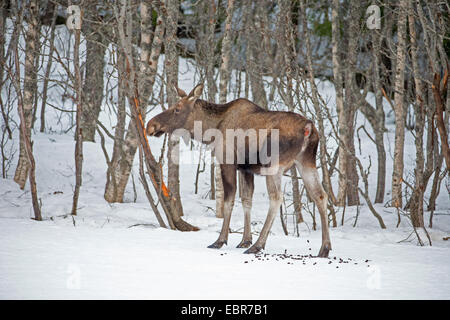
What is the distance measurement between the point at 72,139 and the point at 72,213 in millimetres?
8979

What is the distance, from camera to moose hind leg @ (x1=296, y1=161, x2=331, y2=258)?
584 cm

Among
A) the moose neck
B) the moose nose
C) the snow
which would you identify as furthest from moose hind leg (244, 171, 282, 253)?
the moose nose

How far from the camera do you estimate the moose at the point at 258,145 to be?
5.88 meters

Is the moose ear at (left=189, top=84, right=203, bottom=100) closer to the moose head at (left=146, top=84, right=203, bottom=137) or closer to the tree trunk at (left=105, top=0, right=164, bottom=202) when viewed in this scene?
the moose head at (left=146, top=84, right=203, bottom=137)

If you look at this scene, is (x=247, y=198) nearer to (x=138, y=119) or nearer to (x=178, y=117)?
(x=178, y=117)

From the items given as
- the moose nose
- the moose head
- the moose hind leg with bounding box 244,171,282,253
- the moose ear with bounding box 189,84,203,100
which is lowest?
the moose hind leg with bounding box 244,171,282,253

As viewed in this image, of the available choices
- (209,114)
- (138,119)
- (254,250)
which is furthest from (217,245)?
(138,119)

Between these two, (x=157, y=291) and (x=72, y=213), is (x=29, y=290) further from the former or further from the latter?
(x=72, y=213)

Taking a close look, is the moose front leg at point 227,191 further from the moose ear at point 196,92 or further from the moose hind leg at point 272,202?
the moose ear at point 196,92

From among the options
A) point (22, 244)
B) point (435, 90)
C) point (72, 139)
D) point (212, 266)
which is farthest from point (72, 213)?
point (72, 139)

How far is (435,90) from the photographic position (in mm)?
6629

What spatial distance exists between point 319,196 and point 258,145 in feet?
2.94

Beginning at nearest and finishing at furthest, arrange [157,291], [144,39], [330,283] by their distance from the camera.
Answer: [157,291] → [330,283] → [144,39]

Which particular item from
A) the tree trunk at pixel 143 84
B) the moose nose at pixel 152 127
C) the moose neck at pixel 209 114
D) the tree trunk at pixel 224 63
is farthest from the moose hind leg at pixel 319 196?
the tree trunk at pixel 143 84
